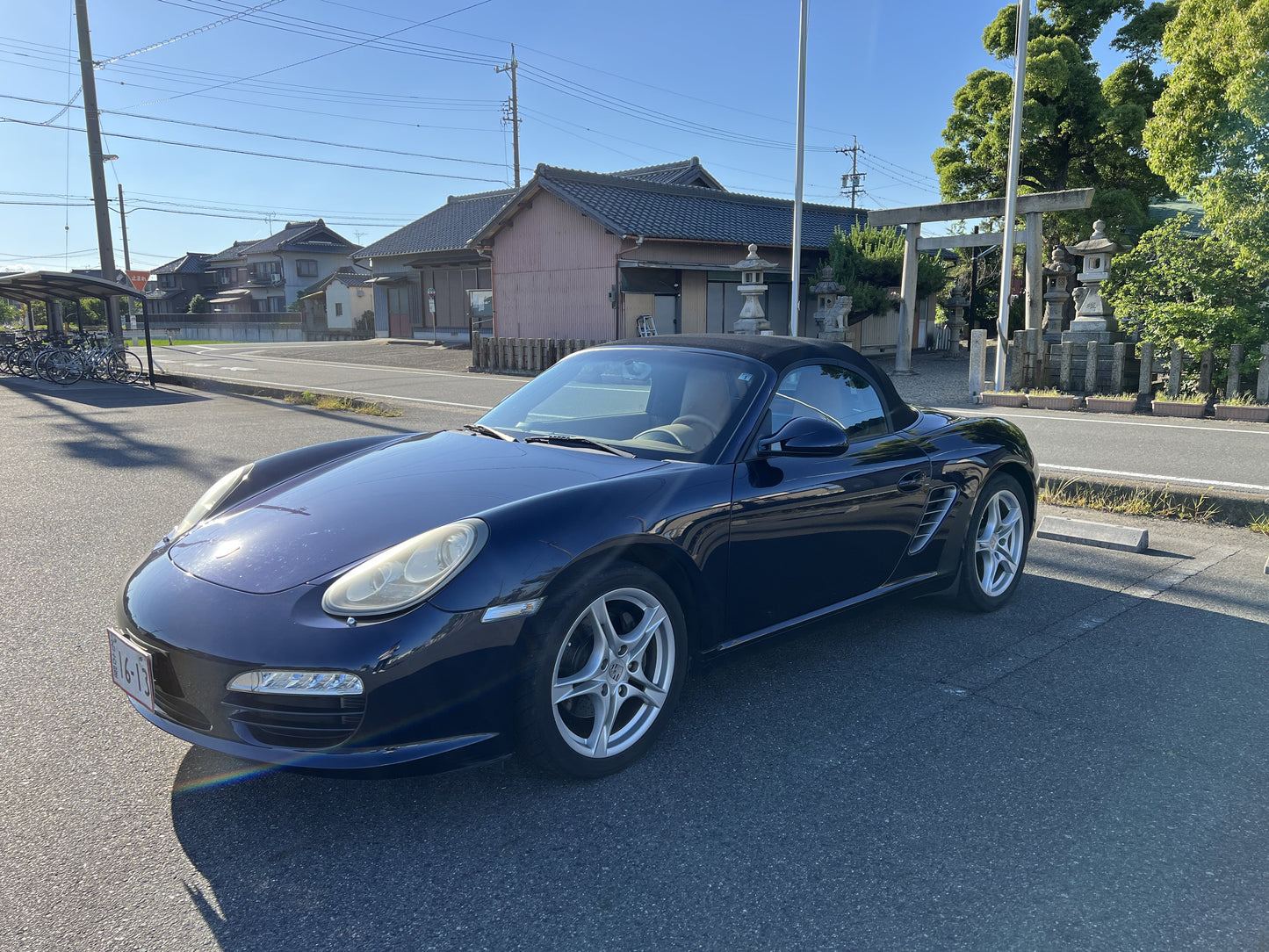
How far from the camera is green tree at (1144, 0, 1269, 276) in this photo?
38.5 ft

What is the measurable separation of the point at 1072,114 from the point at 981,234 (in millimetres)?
8430

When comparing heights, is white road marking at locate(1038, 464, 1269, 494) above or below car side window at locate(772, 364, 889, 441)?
below

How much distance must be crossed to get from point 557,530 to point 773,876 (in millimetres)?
1068

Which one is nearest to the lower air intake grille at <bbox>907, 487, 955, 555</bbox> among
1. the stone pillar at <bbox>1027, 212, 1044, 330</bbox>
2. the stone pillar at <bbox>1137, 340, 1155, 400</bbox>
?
the stone pillar at <bbox>1137, 340, 1155, 400</bbox>

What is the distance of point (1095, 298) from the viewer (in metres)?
14.8

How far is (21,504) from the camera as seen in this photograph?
648 cm

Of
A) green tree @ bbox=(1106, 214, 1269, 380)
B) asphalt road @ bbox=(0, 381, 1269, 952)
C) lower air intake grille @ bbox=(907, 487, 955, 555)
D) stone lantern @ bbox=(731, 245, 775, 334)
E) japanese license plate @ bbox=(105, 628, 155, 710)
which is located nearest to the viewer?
asphalt road @ bbox=(0, 381, 1269, 952)

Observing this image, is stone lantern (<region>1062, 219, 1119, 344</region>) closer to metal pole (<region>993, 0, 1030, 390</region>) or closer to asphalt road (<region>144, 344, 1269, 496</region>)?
metal pole (<region>993, 0, 1030, 390</region>)

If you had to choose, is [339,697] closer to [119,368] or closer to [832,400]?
[832,400]

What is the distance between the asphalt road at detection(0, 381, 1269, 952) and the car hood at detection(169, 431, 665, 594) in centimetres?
67

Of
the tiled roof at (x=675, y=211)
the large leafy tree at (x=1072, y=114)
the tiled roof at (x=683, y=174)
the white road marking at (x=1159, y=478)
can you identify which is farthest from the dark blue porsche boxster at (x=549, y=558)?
the tiled roof at (x=683, y=174)

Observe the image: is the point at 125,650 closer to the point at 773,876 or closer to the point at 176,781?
the point at 176,781

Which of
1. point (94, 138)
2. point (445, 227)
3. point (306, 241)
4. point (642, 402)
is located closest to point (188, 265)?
point (306, 241)

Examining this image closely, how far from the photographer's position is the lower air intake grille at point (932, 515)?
382cm
